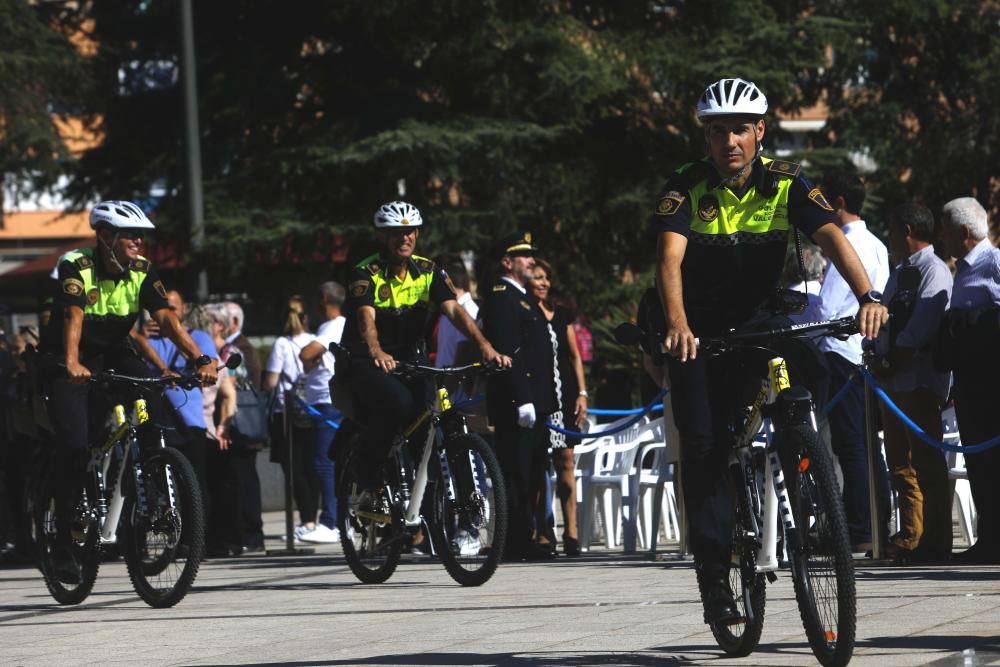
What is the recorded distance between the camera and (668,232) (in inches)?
265

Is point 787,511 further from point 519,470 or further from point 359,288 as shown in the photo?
point 519,470

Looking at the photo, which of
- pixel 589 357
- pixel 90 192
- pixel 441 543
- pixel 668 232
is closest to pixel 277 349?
pixel 589 357

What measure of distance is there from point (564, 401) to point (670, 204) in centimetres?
597

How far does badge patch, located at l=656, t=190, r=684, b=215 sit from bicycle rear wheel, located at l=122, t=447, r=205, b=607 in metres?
3.51

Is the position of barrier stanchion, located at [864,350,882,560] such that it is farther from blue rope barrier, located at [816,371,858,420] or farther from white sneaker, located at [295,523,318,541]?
white sneaker, located at [295,523,318,541]

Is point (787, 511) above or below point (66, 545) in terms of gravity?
below

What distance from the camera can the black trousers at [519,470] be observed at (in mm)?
12180

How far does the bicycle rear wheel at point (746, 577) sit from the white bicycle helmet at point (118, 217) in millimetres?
4449

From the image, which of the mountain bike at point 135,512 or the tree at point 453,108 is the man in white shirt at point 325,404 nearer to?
the mountain bike at point 135,512

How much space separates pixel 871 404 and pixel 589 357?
7.88 metres

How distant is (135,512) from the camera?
9859 mm

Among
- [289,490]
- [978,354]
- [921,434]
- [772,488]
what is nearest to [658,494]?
[921,434]

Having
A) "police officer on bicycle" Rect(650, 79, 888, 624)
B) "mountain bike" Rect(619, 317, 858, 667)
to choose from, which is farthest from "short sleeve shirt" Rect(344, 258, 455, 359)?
"mountain bike" Rect(619, 317, 858, 667)

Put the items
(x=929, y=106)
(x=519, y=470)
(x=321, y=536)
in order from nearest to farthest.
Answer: (x=519, y=470) → (x=321, y=536) → (x=929, y=106)
